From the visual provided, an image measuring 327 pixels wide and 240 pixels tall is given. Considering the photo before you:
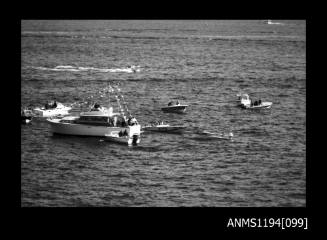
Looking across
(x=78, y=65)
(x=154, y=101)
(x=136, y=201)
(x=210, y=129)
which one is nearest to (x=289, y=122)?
(x=210, y=129)

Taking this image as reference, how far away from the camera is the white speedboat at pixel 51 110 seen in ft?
340

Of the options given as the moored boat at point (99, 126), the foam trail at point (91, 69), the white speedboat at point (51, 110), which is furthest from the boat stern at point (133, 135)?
the foam trail at point (91, 69)

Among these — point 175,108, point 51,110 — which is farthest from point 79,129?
point 175,108

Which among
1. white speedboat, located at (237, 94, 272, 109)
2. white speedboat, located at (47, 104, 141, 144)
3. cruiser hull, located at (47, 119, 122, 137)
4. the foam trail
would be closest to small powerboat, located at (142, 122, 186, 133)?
white speedboat, located at (47, 104, 141, 144)

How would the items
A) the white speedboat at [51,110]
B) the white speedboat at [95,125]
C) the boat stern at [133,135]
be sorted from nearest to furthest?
the boat stern at [133,135] → the white speedboat at [95,125] → the white speedboat at [51,110]

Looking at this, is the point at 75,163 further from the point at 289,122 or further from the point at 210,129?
the point at 289,122

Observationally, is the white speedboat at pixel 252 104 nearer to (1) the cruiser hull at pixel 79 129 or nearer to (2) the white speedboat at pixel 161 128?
(2) the white speedboat at pixel 161 128

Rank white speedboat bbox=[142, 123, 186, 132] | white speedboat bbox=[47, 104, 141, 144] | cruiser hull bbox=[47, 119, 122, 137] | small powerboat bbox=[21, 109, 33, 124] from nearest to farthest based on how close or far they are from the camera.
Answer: white speedboat bbox=[47, 104, 141, 144] → cruiser hull bbox=[47, 119, 122, 137] → white speedboat bbox=[142, 123, 186, 132] → small powerboat bbox=[21, 109, 33, 124]

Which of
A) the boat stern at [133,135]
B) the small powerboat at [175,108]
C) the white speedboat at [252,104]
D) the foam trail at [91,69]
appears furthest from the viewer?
→ the foam trail at [91,69]

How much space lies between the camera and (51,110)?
341 ft

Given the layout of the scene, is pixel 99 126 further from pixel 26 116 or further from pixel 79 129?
pixel 26 116

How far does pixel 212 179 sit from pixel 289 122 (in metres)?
34.1

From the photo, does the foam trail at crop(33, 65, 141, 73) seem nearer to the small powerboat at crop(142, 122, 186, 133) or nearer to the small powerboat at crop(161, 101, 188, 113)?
the small powerboat at crop(161, 101, 188, 113)

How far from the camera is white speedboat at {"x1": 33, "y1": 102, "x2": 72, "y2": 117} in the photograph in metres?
104
